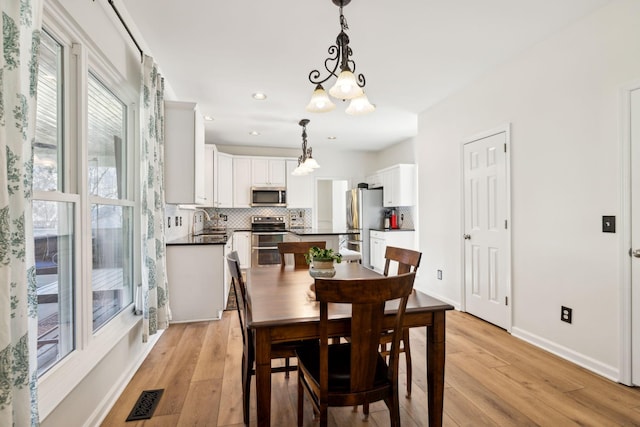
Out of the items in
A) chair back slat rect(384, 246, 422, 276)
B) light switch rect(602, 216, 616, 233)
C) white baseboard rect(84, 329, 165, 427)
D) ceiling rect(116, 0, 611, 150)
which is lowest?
white baseboard rect(84, 329, 165, 427)

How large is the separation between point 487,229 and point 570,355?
4.18 feet

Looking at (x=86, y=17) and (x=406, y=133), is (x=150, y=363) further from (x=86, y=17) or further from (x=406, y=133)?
(x=406, y=133)

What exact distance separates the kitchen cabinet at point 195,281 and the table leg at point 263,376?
2.31 metres

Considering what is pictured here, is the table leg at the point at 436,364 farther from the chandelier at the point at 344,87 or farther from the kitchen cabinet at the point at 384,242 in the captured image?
the kitchen cabinet at the point at 384,242

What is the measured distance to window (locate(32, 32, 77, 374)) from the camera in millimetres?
1452

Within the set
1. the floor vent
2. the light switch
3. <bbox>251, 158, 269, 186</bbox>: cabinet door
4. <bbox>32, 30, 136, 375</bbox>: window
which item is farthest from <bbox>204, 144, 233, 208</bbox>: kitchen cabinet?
the light switch

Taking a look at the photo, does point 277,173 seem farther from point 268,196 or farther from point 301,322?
point 301,322

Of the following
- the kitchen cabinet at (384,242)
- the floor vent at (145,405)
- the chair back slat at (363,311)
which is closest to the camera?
the chair back slat at (363,311)

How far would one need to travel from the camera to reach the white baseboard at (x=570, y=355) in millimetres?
2202

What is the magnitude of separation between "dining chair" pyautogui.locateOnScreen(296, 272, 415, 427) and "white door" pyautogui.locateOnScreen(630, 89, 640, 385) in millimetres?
1838

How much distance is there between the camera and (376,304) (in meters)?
1.26

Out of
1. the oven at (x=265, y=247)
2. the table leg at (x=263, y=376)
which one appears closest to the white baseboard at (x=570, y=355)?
the table leg at (x=263, y=376)

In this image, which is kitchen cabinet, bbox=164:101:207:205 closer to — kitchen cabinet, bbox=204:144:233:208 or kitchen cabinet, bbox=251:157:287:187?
kitchen cabinet, bbox=204:144:233:208

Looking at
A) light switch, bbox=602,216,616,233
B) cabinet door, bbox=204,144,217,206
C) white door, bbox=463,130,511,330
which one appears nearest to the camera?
light switch, bbox=602,216,616,233
